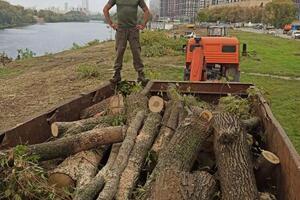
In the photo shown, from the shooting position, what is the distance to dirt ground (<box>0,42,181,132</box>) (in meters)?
9.69

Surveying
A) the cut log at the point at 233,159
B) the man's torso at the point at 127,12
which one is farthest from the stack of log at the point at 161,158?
the man's torso at the point at 127,12

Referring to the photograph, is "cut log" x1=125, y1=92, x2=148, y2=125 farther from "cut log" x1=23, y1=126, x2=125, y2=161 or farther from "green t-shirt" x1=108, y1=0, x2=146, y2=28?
"green t-shirt" x1=108, y1=0, x2=146, y2=28

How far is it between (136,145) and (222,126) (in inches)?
34.1

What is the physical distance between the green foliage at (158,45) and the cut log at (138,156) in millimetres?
15626

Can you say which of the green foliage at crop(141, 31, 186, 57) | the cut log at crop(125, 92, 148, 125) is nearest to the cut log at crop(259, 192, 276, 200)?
the cut log at crop(125, 92, 148, 125)

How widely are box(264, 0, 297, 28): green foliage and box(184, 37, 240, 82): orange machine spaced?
62.5 m

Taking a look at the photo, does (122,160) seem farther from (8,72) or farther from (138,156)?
(8,72)

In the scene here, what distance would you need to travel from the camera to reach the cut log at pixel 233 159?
142 inches

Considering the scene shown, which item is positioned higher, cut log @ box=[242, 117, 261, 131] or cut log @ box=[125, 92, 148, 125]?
cut log @ box=[125, 92, 148, 125]

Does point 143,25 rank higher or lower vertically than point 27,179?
higher

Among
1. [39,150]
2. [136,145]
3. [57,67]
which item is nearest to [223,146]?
[136,145]

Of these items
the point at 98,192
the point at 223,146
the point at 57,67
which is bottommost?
the point at 57,67

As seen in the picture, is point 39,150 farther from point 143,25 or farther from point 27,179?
point 143,25

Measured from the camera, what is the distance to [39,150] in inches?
166
